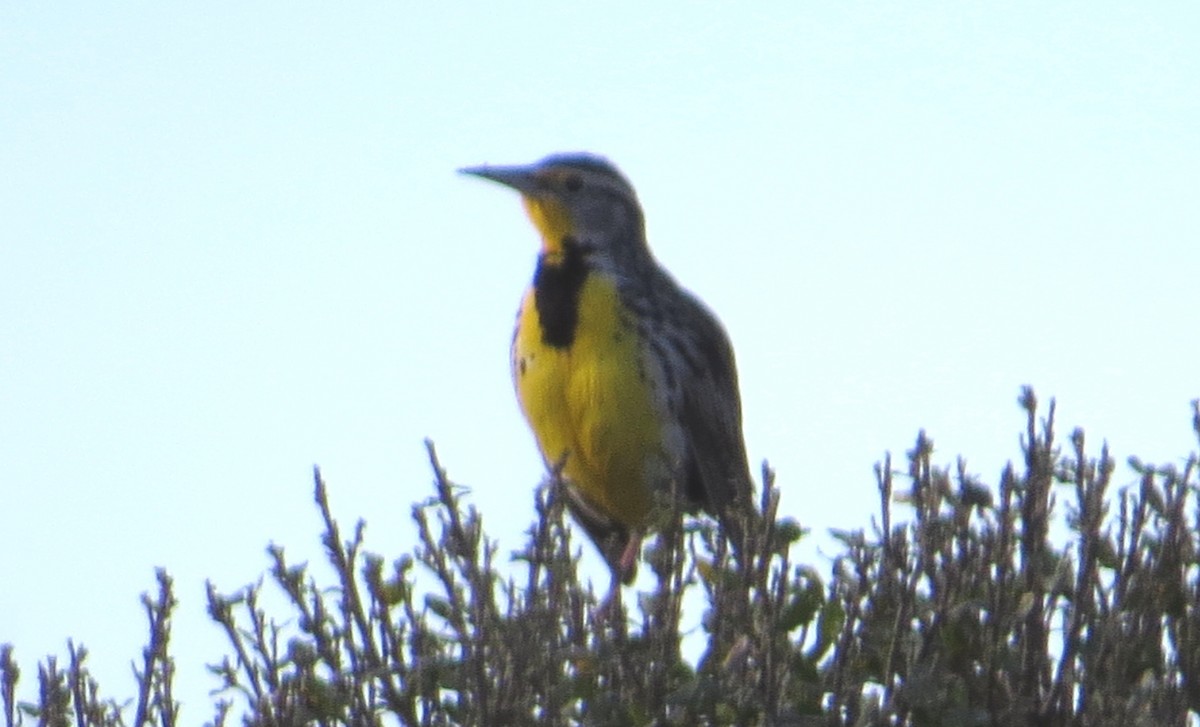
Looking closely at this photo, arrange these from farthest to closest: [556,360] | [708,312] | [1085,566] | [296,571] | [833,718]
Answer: [708,312] < [556,360] < [296,571] < [1085,566] < [833,718]

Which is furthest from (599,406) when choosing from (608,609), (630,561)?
(608,609)

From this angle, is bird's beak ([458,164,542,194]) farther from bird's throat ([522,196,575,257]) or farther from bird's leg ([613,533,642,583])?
bird's leg ([613,533,642,583])

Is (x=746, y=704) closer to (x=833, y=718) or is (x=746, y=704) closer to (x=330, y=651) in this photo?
(x=833, y=718)

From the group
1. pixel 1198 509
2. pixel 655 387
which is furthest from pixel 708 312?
pixel 1198 509

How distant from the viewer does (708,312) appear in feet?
23.9

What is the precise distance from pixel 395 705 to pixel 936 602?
1043mm

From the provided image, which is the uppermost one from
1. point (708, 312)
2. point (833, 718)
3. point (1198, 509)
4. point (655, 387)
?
point (708, 312)

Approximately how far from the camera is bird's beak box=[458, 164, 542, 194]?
737 centimetres

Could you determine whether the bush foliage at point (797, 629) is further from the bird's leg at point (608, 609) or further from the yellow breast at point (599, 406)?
the yellow breast at point (599, 406)

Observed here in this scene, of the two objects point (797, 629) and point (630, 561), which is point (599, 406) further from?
point (797, 629)

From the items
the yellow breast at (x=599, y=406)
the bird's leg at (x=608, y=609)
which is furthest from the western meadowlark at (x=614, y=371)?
the bird's leg at (x=608, y=609)

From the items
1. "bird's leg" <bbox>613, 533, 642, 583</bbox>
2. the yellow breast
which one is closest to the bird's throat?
the yellow breast

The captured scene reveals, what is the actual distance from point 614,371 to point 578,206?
955mm

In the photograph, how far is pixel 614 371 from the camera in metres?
6.66
